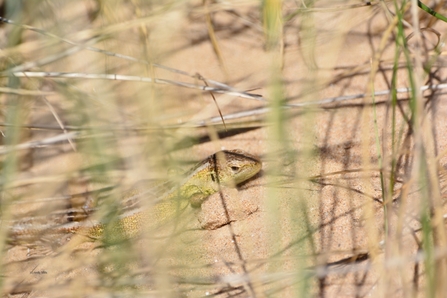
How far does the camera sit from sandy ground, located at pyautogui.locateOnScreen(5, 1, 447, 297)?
2.38m

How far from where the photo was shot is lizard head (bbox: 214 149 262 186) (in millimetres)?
3334

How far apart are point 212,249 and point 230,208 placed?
35cm

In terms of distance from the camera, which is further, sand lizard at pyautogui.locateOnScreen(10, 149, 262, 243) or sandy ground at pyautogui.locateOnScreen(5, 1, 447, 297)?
sand lizard at pyautogui.locateOnScreen(10, 149, 262, 243)

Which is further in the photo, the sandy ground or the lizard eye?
Result: the lizard eye

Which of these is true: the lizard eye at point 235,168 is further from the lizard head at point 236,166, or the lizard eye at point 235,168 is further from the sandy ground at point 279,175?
the sandy ground at point 279,175

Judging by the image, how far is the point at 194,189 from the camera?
11.7 ft

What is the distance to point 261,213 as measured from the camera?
3.07m

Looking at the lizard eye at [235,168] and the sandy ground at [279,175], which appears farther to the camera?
the lizard eye at [235,168]

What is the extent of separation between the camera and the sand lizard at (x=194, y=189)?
10.9 feet

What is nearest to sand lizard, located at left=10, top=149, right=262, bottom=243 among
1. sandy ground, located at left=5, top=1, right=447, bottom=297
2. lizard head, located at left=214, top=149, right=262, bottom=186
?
lizard head, located at left=214, top=149, right=262, bottom=186

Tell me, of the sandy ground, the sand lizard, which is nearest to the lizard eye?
the sand lizard

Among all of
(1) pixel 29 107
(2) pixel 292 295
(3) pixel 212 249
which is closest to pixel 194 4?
(1) pixel 29 107

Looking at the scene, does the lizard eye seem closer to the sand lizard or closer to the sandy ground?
the sand lizard

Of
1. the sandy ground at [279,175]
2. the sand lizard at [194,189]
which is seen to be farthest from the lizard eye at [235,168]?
the sandy ground at [279,175]
